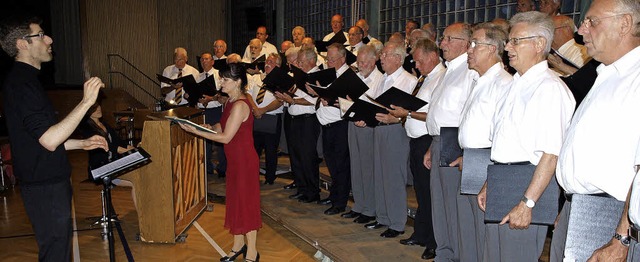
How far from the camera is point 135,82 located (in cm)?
1320

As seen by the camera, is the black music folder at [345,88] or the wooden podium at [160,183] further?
the wooden podium at [160,183]

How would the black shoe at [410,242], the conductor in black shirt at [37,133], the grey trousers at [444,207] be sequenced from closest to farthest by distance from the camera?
the conductor in black shirt at [37,133] → the grey trousers at [444,207] → the black shoe at [410,242]

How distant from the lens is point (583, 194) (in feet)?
6.28

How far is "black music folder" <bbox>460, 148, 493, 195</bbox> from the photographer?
8.80ft

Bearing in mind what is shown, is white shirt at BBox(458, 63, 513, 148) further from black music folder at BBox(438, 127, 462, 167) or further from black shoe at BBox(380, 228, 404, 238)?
black shoe at BBox(380, 228, 404, 238)

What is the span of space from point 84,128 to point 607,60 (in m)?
3.85

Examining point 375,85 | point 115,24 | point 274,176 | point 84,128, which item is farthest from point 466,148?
point 115,24

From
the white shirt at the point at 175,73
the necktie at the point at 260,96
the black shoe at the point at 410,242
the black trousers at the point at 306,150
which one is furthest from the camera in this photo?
the white shirt at the point at 175,73

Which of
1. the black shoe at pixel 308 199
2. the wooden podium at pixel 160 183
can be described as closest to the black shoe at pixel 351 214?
the black shoe at pixel 308 199

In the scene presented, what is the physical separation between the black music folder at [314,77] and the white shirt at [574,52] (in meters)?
1.81

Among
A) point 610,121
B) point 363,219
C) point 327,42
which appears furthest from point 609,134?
point 327,42

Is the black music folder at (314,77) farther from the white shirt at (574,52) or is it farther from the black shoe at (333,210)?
the white shirt at (574,52)

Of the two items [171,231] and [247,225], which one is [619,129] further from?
[171,231]

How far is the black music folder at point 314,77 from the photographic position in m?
4.71
